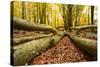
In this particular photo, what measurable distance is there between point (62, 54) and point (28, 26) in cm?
64

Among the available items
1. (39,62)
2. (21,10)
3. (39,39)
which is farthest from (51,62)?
(21,10)

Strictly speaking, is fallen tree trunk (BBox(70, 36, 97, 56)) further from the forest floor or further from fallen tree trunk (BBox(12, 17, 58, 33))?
fallen tree trunk (BBox(12, 17, 58, 33))

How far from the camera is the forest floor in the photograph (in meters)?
2.43

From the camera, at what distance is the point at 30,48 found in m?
2.38

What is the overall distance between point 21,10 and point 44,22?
0.36 metres

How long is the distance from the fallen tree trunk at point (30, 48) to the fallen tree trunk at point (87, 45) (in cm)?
36

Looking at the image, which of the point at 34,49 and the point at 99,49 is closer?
the point at 34,49

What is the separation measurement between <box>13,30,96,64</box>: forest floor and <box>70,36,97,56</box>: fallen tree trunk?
0.20 ft

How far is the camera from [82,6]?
2.69 meters

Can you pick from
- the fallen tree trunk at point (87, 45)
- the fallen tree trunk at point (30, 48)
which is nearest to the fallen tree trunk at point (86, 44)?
the fallen tree trunk at point (87, 45)

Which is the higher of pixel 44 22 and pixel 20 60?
pixel 44 22

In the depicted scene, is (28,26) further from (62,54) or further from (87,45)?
(87,45)

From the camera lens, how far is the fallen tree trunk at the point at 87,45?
2.68 m

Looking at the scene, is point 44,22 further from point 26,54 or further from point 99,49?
point 99,49
